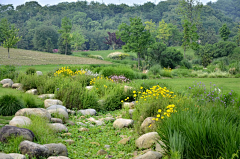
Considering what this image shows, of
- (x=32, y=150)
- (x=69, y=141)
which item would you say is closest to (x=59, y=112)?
(x=69, y=141)

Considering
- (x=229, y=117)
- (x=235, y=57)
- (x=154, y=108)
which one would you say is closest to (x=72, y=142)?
(x=154, y=108)

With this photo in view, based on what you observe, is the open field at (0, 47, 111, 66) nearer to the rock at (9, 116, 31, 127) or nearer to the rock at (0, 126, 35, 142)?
the rock at (9, 116, 31, 127)

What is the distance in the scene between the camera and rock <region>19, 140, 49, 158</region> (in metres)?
3.39

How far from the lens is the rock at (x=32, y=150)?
339 centimetres

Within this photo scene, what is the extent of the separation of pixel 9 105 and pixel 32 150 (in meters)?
2.96

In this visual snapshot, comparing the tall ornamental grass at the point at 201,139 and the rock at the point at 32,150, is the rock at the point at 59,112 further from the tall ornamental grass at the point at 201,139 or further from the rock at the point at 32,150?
the tall ornamental grass at the point at 201,139

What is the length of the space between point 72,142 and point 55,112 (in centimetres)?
160

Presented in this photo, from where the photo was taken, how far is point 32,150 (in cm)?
340

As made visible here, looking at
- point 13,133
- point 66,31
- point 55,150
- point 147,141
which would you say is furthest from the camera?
point 66,31

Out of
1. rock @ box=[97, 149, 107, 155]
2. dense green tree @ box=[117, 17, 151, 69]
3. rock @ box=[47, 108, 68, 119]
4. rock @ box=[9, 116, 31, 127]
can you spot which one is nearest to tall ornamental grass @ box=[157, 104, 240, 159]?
rock @ box=[97, 149, 107, 155]

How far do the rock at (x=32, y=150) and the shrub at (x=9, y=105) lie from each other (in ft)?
8.90

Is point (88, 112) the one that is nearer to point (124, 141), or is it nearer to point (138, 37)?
point (124, 141)

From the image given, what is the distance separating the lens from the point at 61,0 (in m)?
92.1

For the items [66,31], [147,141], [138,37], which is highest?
[66,31]
